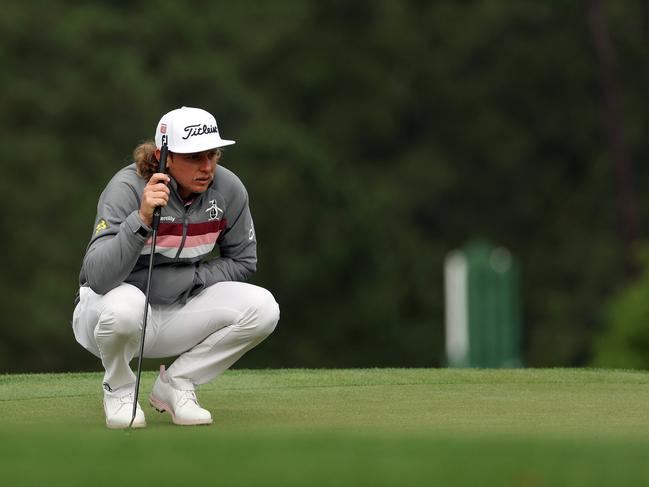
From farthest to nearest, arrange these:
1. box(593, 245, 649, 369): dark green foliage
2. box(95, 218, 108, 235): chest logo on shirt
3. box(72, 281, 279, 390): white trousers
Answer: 1. box(593, 245, 649, 369): dark green foliage
2. box(72, 281, 279, 390): white trousers
3. box(95, 218, 108, 235): chest logo on shirt

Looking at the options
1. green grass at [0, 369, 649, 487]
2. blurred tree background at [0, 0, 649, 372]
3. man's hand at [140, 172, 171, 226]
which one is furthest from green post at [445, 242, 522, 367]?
man's hand at [140, 172, 171, 226]

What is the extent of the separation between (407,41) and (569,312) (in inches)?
349

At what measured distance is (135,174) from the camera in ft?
22.9

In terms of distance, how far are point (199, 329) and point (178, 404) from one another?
0.32 metres

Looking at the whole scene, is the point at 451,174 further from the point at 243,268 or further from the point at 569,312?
the point at 243,268

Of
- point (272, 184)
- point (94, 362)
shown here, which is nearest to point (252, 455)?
point (94, 362)

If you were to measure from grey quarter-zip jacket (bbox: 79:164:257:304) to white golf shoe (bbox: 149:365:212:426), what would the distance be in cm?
35

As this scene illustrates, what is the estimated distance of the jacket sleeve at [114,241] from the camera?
6.64 metres

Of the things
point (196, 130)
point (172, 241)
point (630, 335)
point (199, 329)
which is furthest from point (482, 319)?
point (196, 130)

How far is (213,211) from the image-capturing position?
23.2 ft

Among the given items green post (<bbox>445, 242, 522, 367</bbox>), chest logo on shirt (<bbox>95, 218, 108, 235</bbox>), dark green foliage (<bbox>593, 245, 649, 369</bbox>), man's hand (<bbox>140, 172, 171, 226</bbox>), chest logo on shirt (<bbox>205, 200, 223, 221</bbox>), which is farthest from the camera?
green post (<bbox>445, 242, 522, 367</bbox>)

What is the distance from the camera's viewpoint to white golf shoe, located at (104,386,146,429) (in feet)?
22.5

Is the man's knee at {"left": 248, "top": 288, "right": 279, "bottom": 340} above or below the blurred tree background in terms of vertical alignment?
above

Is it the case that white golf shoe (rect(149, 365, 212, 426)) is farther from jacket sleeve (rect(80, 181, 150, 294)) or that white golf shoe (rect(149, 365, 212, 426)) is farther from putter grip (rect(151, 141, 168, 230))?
putter grip (rect(151, 141, 168, 230))
